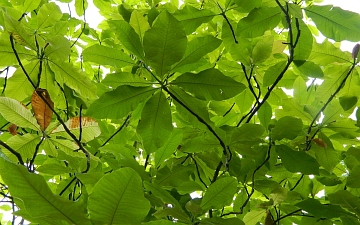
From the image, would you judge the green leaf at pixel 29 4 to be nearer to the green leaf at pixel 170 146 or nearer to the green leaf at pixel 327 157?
the green leaf at pixel 170 146

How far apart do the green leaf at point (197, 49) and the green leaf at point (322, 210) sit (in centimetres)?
53

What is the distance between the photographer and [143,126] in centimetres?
112

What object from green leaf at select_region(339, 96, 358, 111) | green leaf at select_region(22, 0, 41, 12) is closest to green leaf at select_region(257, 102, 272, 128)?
green leaf at select_region(339, 96, 358, 111)

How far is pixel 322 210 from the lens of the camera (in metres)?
1.14

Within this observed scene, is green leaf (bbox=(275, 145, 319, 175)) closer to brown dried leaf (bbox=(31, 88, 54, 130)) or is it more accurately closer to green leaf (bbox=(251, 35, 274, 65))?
green leaf (bbox=(251, 35, 274, 65))

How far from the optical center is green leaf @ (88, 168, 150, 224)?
617 millimetres

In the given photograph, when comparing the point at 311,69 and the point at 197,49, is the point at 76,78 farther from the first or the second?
the point at 311,69

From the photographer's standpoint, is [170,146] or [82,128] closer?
[82,128]

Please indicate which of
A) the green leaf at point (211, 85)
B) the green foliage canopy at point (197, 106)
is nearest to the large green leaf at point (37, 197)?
the green foliage canopy at point (197, 106)

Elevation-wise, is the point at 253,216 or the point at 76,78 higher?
the point at 76,78

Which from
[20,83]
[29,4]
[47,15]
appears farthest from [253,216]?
[29,4]

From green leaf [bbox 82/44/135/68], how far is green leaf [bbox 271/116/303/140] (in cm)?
53

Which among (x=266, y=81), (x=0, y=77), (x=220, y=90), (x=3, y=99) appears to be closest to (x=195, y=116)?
(x=220, y=90)

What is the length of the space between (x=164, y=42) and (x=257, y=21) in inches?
16.9
